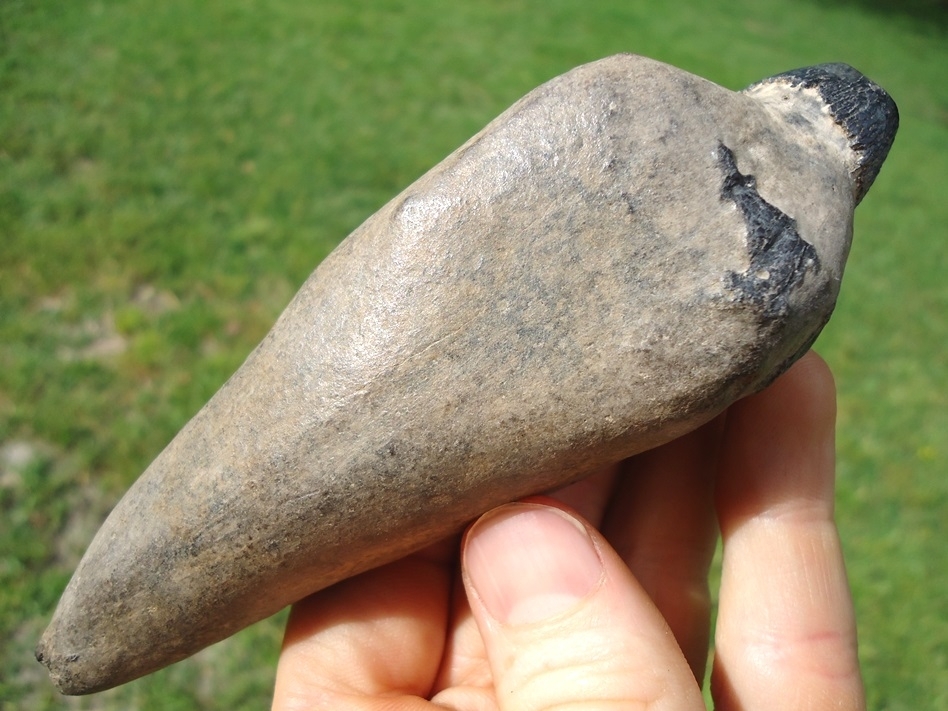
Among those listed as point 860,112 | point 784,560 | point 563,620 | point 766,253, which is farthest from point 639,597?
point 860,112

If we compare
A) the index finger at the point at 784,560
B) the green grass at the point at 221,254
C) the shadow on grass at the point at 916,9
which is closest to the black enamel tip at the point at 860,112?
the index finger at the point at 784,560

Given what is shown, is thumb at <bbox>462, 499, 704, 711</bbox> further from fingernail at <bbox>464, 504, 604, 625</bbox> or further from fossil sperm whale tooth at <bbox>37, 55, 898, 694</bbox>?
fossil sperm whale tooth at <bbox>37, 55, 898, 694</bbox>

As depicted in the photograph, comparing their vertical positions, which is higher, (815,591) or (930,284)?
(815,591)

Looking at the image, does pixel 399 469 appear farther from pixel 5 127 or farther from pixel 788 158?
pixel 5 127

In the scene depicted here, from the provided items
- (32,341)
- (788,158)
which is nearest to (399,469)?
(788,158)

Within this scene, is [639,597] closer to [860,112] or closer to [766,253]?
[766,253]

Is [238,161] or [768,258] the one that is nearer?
[768,258]
